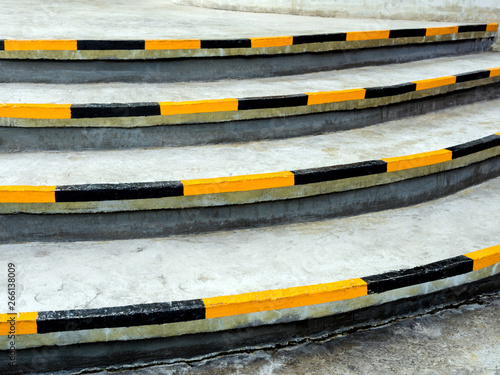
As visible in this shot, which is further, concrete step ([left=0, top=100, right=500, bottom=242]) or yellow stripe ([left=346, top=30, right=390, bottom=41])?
yellow stripe ([left=346, top=30, right=390, bottom=41])

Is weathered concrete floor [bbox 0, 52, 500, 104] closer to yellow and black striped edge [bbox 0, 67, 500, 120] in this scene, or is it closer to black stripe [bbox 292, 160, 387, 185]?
yellow and black striped edge [bbox 0, 67, 500, 120]

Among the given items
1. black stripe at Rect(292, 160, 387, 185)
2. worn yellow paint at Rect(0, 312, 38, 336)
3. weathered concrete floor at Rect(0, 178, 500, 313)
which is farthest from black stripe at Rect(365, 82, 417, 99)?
worn yellow paint at Rect(0, 312, 38, 336)

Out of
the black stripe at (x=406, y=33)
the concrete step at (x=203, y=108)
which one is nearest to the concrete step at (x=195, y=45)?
the black stripe at (x=406, y=33)

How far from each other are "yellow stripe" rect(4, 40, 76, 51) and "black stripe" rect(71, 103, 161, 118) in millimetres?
520

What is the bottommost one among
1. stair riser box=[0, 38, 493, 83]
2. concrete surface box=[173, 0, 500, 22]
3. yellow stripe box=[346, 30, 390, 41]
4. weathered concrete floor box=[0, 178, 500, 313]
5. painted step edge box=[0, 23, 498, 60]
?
weathered concrete floor box=[0, 178, 500, 313]

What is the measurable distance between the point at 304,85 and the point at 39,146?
4.73 feet

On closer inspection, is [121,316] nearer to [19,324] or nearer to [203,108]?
[19,324]

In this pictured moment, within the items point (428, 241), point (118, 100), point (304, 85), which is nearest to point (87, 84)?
point (118, 100)

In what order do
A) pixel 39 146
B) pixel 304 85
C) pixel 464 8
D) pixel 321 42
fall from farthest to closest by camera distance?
pixel 464 8, pixel 321 42, pixel 304 85, pixel 39 146

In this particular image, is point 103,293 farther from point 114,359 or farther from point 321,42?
point 321,42

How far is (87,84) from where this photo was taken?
291cm

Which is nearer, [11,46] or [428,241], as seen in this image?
[428,241]

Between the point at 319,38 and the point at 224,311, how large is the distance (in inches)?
83.4

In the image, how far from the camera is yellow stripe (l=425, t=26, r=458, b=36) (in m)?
3.94
